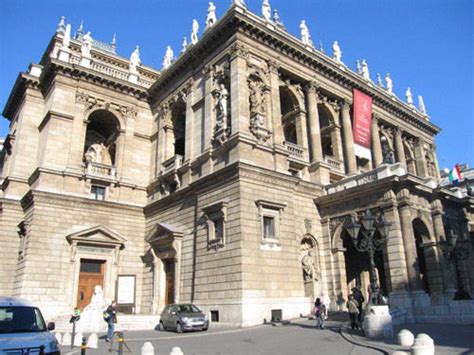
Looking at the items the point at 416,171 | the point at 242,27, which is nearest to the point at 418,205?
the point at 242,27

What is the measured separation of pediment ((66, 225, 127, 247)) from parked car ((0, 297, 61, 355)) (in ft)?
55.9

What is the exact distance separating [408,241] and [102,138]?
1057 inches

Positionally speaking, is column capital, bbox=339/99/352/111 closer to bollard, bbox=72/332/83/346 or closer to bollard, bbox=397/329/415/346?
bollard, bbox=397/329/415/346

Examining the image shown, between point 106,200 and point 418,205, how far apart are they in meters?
21.6

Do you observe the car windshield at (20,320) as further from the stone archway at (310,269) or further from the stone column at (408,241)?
the stone column at (408,241)

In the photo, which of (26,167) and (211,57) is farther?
(26,167)

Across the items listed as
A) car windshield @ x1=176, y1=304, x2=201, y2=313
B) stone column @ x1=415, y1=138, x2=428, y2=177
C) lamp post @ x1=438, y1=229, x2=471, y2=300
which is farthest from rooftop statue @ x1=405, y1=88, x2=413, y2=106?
car windshield @ x1=176, y1=304, x2=201, y2=313

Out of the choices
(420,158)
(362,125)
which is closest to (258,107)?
(362,125)

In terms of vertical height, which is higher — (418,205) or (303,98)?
(303,98)

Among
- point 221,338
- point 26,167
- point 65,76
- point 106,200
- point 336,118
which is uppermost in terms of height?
point 65,76

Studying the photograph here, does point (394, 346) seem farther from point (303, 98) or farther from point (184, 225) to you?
point (303, 98)

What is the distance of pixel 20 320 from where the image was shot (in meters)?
9.79

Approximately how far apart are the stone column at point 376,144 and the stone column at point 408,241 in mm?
11237

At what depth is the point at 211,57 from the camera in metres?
28.4
